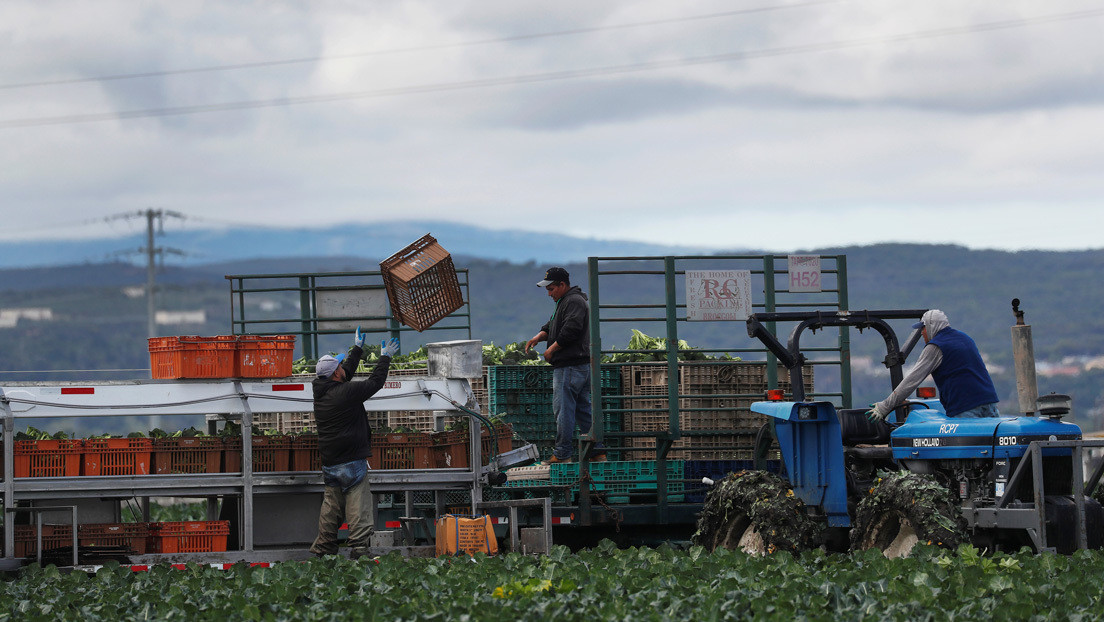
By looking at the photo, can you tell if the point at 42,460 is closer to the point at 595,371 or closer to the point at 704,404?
the point at 595,371

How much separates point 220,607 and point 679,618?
3.09 m

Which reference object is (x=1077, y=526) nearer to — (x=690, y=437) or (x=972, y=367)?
(x=972, y=367)

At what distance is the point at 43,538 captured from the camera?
12.2m

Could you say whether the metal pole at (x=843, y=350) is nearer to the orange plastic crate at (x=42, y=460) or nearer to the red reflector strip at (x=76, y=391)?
the red reflector strip at (x=76, y=391)

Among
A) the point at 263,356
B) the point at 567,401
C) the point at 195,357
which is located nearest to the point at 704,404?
the point at 567,401

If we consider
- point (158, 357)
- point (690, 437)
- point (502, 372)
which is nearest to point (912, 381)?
point (690, 437)

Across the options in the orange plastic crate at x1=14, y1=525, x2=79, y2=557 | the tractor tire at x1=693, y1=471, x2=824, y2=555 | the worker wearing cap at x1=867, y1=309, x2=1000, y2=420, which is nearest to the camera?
the worker wearing cap at x1=867, y1=309, x2=1000, y2=420

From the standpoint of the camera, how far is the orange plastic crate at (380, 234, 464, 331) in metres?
14.6

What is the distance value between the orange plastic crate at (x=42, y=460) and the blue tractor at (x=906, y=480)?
587 cm

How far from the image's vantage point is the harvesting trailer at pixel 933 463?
9.93 metres

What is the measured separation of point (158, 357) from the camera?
12797 mm

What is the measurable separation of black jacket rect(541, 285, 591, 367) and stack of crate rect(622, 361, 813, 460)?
75cm

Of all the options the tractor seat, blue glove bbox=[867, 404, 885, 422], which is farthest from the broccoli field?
the tractor seat

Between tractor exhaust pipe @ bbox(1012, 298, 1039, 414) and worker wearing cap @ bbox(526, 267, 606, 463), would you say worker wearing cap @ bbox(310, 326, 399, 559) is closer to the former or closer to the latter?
worker wearing cap @ bbox(526, 267, 606, 463)
